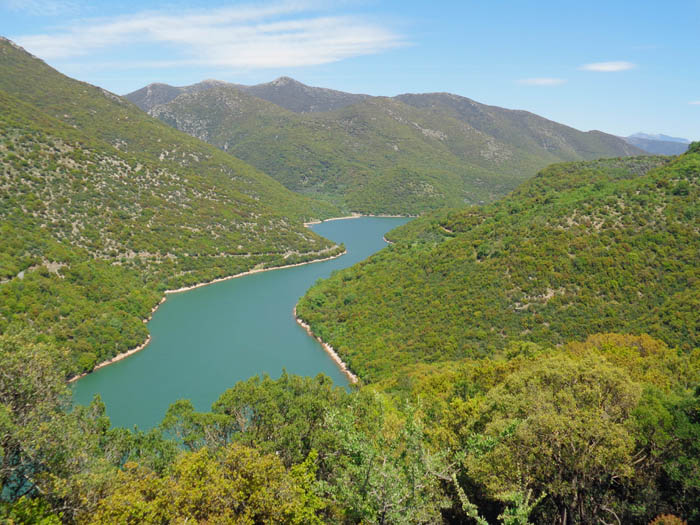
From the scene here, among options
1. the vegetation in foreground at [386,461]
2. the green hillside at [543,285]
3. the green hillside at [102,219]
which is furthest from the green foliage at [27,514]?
the green hillside at [543,285]

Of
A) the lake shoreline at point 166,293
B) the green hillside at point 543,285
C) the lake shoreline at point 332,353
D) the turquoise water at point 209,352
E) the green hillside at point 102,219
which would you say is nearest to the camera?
the green hillside at point 543,285

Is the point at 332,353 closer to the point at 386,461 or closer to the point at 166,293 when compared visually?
the point at 166,293

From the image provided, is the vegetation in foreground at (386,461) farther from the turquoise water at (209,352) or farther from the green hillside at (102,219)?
the turquoise water at (209,352)

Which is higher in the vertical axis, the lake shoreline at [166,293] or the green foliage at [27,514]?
the green foliage at [27,514]

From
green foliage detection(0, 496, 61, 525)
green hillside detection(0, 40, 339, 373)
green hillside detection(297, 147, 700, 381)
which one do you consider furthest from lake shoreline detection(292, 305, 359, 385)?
green foliage detection(0, 496, 61, 525)

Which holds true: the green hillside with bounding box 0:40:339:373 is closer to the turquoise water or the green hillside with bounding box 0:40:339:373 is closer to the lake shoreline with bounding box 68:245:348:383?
the lake shoreline with bounding box 68:245:348:383

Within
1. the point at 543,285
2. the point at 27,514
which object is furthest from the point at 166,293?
the point at 27,514

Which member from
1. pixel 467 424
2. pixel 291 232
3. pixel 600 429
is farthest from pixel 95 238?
pixel 600 429
